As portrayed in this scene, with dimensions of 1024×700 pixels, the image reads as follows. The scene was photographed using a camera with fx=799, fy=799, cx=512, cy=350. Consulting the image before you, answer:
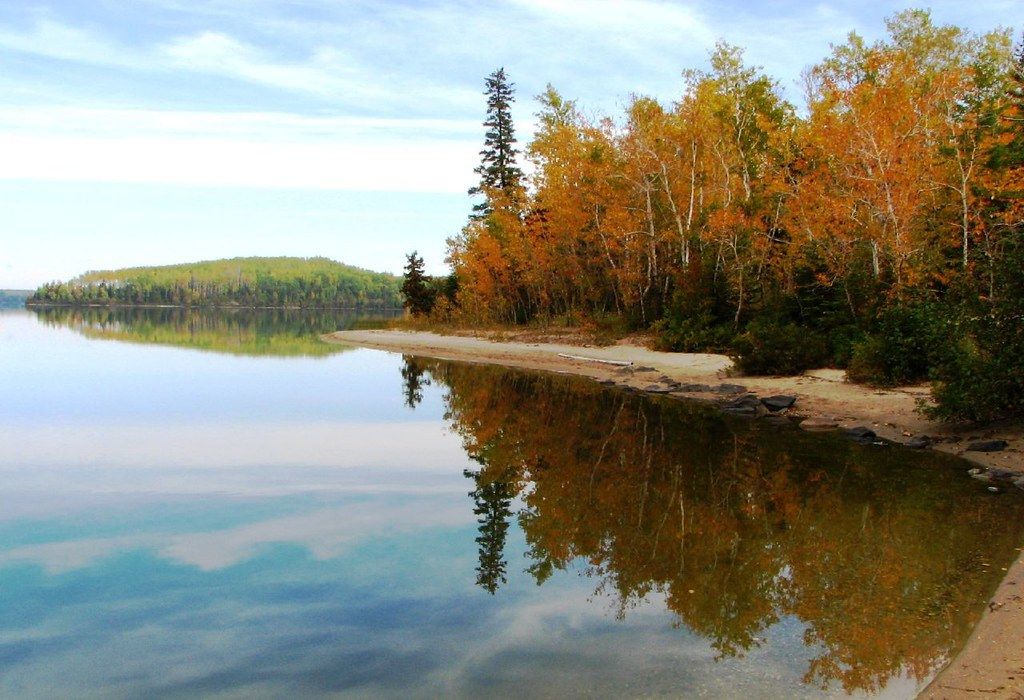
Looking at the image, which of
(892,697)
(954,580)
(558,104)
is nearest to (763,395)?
(954,580)

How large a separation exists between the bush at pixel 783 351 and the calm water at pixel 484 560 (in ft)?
22.8

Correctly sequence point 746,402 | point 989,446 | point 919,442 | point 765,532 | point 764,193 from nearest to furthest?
point 765,532 < point 989,446 < point 919,442 < point 746,402 < point 764,193

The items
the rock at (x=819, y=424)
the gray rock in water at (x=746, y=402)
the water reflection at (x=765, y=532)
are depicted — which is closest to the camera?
the water reflection at (x=765, y=532)

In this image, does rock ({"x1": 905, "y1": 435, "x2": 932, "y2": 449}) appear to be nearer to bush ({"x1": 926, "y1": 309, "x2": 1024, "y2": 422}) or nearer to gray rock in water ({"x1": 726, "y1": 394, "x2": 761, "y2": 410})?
bush ({"x1": 926, "y1": 309, "x2": 1024, "y2": 422})

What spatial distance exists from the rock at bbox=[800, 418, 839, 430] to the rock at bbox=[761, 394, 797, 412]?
146cm

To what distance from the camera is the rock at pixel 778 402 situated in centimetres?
2019

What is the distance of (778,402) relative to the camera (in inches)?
798

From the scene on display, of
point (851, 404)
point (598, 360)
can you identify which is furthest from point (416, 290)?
point (851, 404)

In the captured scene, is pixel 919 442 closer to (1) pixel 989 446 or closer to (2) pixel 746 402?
(1) pixel 989 446

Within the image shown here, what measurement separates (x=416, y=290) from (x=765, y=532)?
197ft

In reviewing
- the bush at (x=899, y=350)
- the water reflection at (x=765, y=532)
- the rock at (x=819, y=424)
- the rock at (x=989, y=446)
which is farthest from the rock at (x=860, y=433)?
the bush at (x=899, y=350)

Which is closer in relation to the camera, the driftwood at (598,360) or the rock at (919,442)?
the rock at (919,442)

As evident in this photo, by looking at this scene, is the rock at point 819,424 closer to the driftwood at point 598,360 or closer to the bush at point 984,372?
the bush at point 984,372

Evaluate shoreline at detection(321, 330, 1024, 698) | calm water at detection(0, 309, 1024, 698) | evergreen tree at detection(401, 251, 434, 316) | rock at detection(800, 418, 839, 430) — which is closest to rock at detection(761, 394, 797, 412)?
shoreline at detection(321, 330, 1024, 698)
